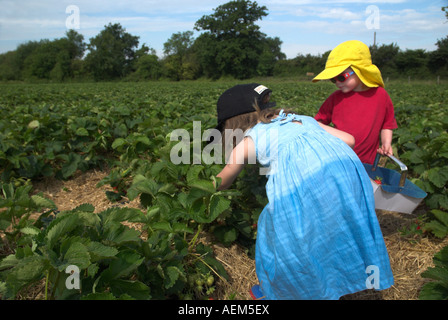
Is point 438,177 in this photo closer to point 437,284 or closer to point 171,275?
point 437,284

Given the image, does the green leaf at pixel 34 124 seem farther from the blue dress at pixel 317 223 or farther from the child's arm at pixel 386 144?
the child's arm at pixel 386 144

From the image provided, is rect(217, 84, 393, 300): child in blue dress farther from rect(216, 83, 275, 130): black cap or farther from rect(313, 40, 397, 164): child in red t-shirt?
rect(313, 40, 397, 164): child in red t-shirt

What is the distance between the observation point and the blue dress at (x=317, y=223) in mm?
1466

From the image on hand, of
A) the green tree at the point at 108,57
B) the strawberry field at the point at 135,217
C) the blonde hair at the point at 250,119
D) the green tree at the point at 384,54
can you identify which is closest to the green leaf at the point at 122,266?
the strawberry field at the point at 135,217

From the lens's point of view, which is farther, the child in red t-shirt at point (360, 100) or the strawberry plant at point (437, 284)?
the child in red t-shirt at point (360, 100)

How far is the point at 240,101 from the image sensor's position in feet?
5.63

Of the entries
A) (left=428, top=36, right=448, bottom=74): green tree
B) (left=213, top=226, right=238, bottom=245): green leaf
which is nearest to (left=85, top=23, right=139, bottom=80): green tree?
(left=428, top=36, right=448, bottom=74): green tree

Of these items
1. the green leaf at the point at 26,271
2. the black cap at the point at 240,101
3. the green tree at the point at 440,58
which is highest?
the green tree at the point at 440,58

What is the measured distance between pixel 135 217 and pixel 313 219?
87 cm

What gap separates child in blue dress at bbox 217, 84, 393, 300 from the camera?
4.81ft

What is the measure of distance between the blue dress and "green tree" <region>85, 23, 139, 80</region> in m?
59.9

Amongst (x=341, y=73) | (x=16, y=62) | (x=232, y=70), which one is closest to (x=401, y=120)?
(x=341, y=73)
